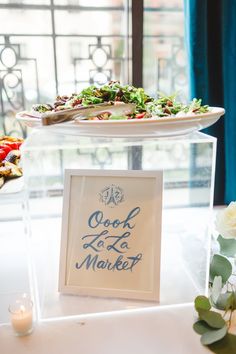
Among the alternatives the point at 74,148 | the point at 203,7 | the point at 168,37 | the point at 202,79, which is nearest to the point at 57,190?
the point at 74,148

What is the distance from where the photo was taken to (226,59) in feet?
4.99

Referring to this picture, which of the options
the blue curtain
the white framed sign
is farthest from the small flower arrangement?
the blue curtain

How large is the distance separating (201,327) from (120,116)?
409 millimetres

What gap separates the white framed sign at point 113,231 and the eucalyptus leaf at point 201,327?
0.30 ft

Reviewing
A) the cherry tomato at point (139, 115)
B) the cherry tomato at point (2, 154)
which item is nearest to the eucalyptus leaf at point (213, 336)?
the cherry tomato at point (139, 115)

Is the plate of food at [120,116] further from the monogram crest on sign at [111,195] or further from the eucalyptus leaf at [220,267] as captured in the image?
the eucalyptus leaf at [220,267]

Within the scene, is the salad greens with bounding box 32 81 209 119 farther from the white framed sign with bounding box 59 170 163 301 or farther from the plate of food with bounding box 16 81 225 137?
the white framed sign with bounding box 59 170 163 301

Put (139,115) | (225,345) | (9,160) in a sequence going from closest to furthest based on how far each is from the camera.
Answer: (225,345)
(139,115)
(9,160)

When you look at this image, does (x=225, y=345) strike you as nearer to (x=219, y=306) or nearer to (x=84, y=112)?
(x=219, y=306)

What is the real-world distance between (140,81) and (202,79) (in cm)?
31

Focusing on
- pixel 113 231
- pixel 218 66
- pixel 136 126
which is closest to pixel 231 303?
pixel 113 231

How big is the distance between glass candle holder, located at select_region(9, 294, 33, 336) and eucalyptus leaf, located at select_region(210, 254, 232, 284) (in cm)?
37

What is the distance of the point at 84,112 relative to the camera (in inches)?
24.4

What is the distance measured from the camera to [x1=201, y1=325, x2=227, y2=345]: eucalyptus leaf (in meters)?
0.55
